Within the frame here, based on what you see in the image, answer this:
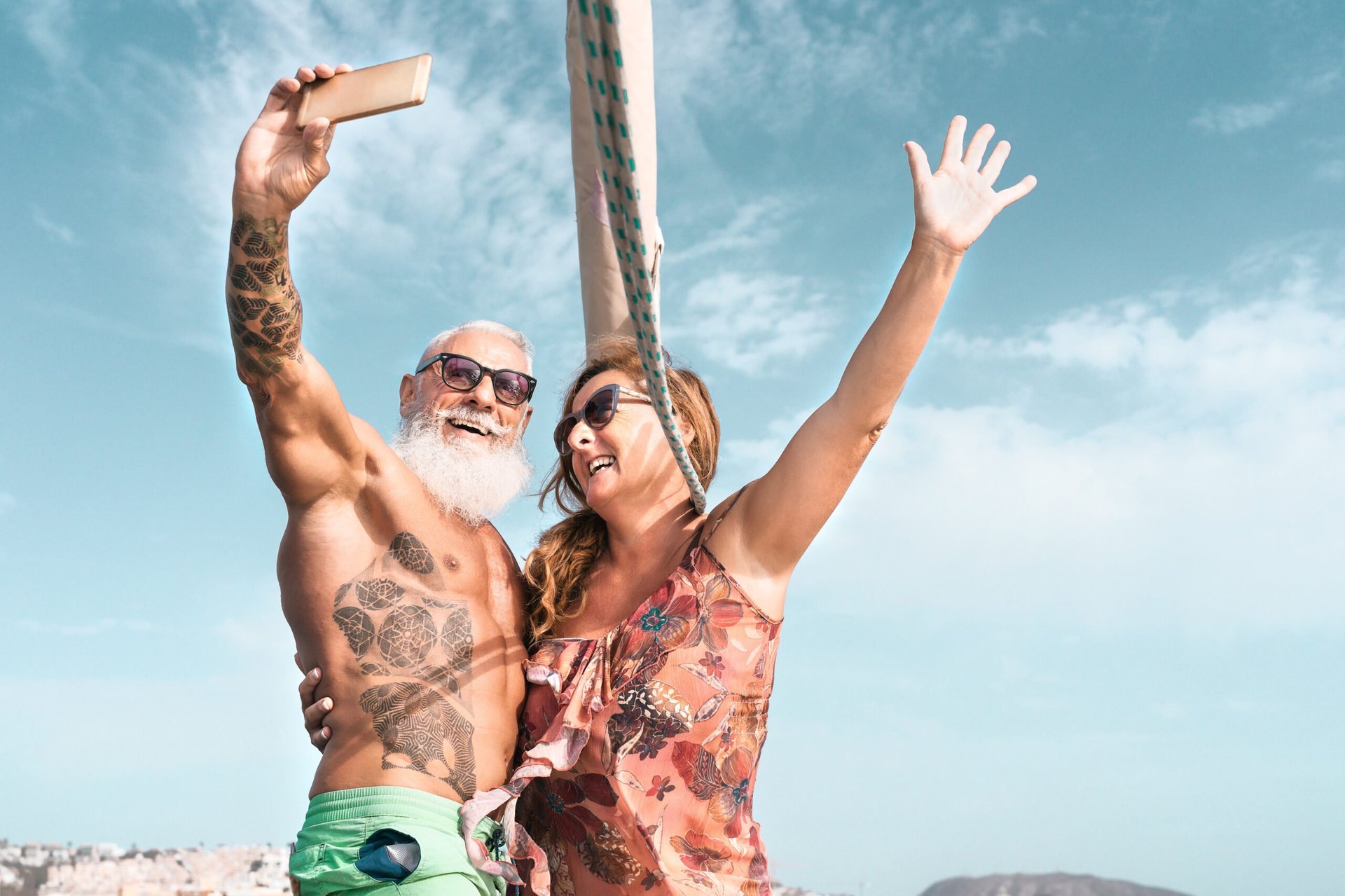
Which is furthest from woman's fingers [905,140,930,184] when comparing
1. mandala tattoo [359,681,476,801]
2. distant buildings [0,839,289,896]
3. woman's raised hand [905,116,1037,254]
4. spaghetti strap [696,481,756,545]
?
distant buildings [0,839,289,896]

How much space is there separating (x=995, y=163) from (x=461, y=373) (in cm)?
244

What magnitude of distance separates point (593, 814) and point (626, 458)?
1.38 m

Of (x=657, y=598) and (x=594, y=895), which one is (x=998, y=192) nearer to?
(x=657, y=598)

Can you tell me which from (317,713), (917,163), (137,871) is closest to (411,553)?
(317,713)

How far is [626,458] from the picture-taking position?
4.36 m

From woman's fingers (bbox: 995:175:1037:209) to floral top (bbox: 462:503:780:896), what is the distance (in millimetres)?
1636

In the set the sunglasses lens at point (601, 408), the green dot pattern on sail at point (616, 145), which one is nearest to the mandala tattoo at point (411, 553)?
the sunglasses lens at point (601, 408)

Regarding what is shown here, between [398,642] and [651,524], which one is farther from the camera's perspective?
[651,524]

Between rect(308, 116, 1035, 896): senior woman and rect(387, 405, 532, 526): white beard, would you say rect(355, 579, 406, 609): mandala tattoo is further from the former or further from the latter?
Answer: rect(308, 116, 1035, 896): senior woman

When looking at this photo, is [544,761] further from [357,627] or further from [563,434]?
[563,434]

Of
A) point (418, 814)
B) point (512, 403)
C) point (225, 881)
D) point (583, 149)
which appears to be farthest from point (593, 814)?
point (225, 881)

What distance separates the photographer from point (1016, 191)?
368 cm

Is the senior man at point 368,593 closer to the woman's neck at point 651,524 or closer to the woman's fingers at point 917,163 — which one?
the woman's neck at point 651,524

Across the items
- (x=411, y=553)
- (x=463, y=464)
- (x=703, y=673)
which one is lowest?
(x=703, y=673)
